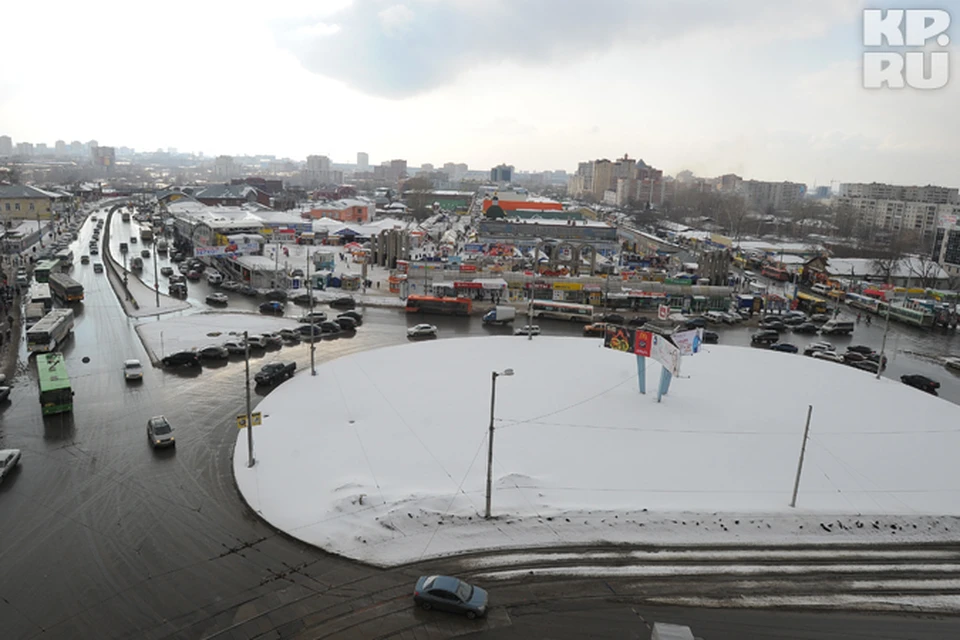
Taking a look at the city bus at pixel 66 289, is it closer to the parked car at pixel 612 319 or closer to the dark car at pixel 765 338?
the parked car at pixel 612 319

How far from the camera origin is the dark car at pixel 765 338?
25.5 metres

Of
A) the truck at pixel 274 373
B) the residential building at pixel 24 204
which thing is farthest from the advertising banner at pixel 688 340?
the residential building at pixel 24 204

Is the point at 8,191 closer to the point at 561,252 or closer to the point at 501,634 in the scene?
the point at 561,252

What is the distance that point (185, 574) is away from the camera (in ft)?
28.3

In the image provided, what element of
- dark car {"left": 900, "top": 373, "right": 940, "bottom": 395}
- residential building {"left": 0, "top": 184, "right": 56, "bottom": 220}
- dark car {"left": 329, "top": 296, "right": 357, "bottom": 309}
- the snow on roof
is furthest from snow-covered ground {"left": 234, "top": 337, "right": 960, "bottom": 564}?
residential building {"left": 0, "top": 184, "right": 56, "bottom": 220}

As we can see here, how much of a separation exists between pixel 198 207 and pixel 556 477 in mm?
58457

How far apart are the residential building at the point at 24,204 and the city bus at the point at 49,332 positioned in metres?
41.2

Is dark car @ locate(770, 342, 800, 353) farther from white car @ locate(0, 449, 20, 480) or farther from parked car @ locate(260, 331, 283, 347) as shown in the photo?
white car @ locate(0, 449, 20, 480)

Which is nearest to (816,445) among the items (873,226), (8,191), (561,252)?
(561,252)

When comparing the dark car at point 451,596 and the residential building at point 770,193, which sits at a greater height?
the residential building at point 770,193

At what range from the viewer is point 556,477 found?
11750mm

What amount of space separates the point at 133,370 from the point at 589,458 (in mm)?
13391

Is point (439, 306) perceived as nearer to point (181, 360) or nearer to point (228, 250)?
Result: point (181, 360)

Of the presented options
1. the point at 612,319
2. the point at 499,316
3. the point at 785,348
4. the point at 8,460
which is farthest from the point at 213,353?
the point at 785,348
